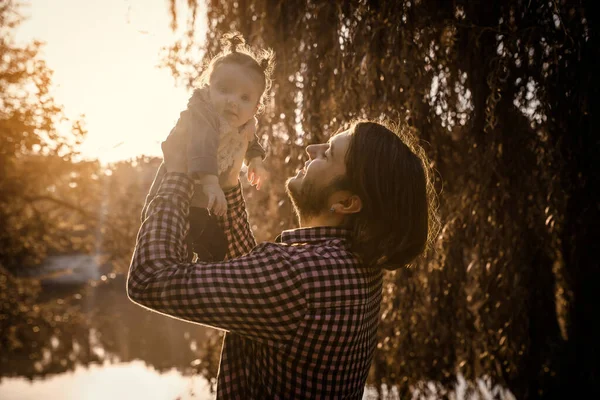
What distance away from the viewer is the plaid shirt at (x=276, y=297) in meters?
0.91

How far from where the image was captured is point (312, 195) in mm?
1109

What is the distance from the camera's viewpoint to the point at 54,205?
25.4 feet

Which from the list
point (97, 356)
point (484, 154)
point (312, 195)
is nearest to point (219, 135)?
point (312, 195)

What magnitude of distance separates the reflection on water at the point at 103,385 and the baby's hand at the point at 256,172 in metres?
4.99

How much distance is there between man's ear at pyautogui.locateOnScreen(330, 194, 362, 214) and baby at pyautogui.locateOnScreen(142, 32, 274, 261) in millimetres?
242

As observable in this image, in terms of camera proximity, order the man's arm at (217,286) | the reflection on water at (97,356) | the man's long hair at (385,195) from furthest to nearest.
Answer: the reflection on water at (97,356)
the man's long hair at (385,195)
the man's arm at (217,286)

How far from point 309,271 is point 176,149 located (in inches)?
15.7

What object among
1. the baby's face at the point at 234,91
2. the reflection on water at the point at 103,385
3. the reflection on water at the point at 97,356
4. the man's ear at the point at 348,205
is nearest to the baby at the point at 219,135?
the baby's face at the point at 234,91

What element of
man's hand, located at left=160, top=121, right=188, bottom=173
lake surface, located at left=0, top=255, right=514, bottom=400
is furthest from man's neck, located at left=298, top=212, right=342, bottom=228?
lake surface, located at left=0, top=255, right=514, bottom=400

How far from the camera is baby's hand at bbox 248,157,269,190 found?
4.78 ft

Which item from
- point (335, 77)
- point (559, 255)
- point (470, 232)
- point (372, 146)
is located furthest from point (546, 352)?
point (372, 146)

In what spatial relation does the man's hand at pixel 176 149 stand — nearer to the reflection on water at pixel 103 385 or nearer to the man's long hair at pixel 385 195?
the man's long hair at pixel 385 195

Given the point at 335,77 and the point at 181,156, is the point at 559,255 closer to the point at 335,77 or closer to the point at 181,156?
the point at 335,77

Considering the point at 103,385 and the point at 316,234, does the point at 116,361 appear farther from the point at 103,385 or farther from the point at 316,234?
the point at 316,234
